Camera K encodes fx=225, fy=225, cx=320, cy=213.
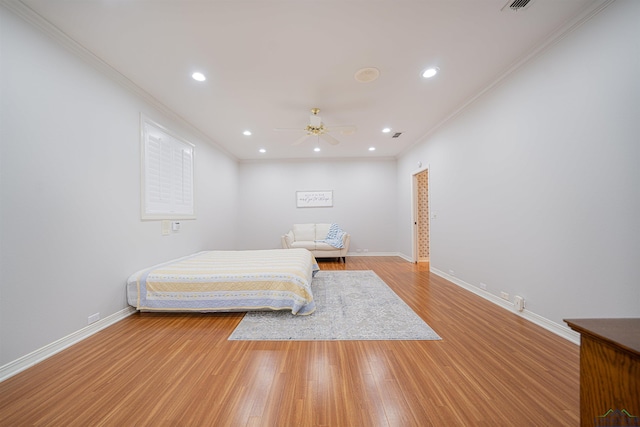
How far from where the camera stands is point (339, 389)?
145 centimetres

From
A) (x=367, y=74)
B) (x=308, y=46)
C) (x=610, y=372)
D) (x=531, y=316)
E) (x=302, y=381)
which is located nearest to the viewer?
(x=610, y=372)

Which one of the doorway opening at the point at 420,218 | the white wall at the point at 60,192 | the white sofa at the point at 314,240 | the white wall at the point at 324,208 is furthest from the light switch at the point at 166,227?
the doorway opening at the point at 420,218

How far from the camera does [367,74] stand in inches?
96.7

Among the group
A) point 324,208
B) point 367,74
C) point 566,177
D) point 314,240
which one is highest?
point 367,74

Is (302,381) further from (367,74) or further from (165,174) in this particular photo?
(165,174)

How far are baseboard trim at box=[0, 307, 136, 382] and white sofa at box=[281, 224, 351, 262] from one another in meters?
3.44

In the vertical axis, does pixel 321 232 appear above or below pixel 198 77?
below

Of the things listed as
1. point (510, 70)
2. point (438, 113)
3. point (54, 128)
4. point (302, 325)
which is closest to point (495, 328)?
point (302, 325)

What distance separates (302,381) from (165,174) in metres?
3.22

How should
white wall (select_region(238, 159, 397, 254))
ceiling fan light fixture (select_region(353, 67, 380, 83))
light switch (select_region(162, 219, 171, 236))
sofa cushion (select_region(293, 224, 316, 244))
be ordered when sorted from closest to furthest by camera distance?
ceiling fan light fixture (select_region(353, 67, 380, 83)), light switch (select_region(162, 219, 171, 236)), sofa cushion (select_region(293, 224, 316, 244)), white wall (select_region(238, 159, 397, 254))

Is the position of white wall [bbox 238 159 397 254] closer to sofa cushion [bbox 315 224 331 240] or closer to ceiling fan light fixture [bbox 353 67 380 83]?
sofa cushion [bbox 315 224 331 240]

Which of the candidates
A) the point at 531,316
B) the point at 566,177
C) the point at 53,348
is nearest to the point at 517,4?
the point at 566,177

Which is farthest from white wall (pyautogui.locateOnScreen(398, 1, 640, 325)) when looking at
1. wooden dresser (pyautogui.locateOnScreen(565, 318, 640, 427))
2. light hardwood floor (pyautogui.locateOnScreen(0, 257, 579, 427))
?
wooden dresser (pyautogui.locateOnScreen(565, 318, 640, 427))

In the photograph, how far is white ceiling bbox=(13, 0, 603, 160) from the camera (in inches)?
69.0
